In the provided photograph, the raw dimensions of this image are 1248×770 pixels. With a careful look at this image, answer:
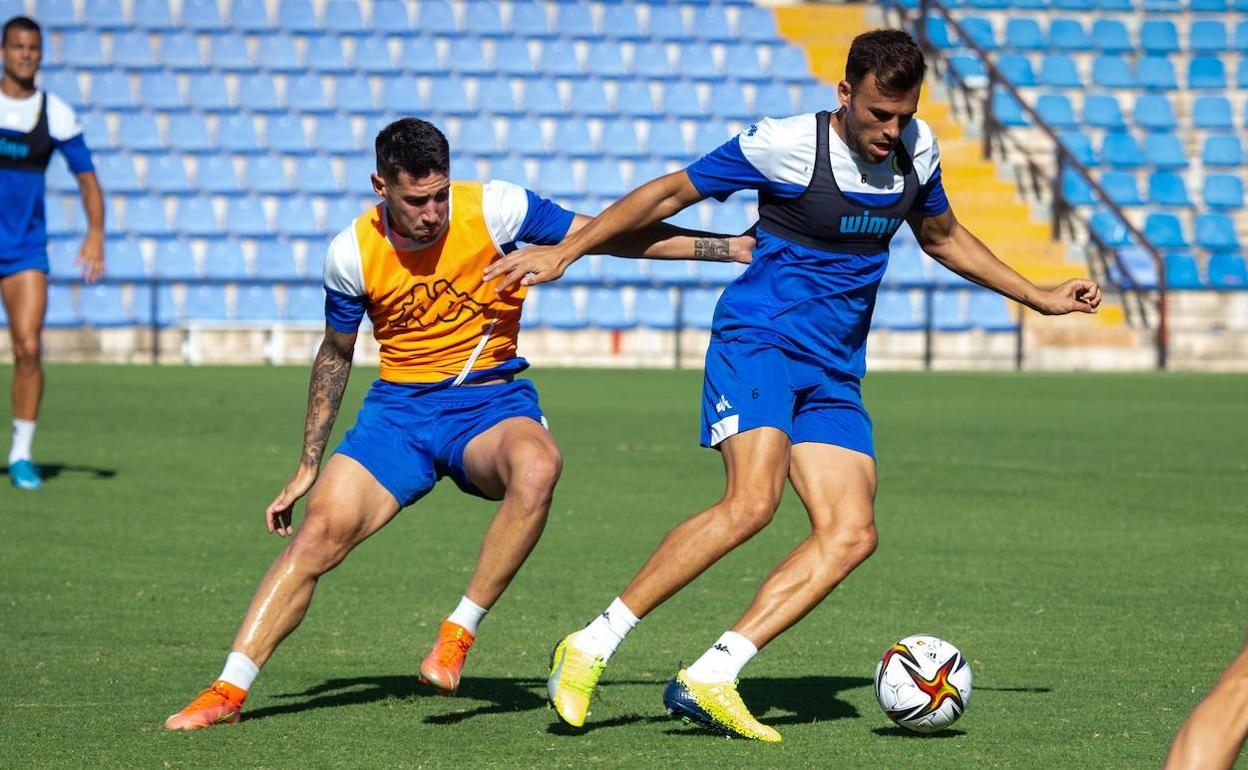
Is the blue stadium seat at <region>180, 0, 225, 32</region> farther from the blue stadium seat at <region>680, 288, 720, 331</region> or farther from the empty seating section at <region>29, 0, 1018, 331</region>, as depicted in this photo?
the blue stadium seat at <region>680, 288, 720, 331</region>

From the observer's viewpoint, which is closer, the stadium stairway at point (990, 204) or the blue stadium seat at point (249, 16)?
the stadium stairway at point (990, 204)

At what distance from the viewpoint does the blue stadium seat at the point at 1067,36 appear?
28625 mm

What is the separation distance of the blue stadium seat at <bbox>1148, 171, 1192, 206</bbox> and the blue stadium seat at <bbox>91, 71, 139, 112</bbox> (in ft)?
48.6

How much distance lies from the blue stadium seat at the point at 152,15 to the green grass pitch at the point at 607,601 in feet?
43.2

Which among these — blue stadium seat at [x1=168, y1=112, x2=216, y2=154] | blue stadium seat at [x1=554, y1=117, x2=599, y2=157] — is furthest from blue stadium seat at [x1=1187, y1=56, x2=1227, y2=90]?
blue stadium seat at [x1=168, y1=112, x2=216, y2=154]

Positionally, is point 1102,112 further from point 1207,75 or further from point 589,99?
point 589,99

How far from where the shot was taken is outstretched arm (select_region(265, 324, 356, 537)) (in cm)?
553

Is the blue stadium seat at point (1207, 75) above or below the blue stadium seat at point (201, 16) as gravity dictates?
below

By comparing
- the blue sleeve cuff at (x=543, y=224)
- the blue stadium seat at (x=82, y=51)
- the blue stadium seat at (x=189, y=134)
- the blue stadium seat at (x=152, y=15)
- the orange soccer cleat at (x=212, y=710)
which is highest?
the blue stadium seat at (x=152, y=15)

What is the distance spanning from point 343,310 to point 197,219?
19.9 meters

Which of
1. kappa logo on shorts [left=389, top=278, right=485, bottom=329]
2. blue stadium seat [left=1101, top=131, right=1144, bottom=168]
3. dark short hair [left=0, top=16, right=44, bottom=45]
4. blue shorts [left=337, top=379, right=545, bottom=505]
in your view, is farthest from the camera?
blue stadium seat [left=1101, top=131, right=1144, bottom=168]

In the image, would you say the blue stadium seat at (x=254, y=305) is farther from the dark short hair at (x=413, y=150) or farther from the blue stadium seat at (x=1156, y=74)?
the dark short hair at (x=413, y=150)

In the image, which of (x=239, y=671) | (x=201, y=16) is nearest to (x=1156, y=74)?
(x=201, y=16)

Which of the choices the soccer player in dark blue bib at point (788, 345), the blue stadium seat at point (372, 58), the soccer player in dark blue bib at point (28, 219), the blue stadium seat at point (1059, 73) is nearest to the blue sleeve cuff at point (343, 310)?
the soccer player in dark blue bib at point (788, 345)
